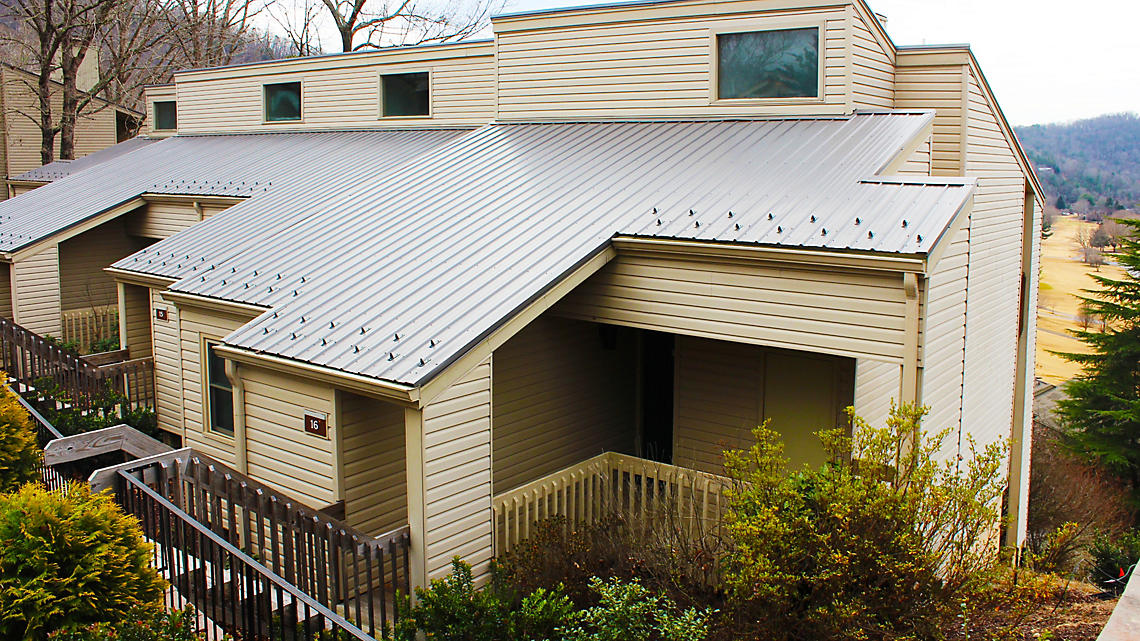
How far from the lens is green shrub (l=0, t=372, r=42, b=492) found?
8961 millimetres

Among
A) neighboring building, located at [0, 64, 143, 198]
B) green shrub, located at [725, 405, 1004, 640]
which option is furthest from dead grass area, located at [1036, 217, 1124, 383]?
green shrub, located at [725, 405, 1004, 640]

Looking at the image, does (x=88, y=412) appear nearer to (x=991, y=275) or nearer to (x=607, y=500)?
(x=607, y=500)

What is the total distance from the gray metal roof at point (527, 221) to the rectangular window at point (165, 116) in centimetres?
1470

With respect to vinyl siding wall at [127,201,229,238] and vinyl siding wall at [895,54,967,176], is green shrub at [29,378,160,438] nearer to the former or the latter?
vinyl siding wall at [127,201,229,238]

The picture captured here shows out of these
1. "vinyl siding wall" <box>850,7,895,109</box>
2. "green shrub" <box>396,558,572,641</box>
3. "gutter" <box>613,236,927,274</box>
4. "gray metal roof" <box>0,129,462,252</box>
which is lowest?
"green shrub" <box>396,558,572,641</box>

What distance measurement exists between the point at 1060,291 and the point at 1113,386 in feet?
268

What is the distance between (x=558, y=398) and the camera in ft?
37.8

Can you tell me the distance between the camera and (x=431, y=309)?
338 inches

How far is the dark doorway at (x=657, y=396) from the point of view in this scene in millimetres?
12477

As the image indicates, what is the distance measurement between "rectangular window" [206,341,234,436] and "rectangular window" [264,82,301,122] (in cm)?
1048

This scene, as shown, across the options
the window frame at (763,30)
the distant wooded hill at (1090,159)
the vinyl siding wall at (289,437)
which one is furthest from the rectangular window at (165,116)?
the distant wooded hill at (1090,159)

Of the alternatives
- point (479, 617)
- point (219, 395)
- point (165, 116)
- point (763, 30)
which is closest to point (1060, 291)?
point (165, 116)

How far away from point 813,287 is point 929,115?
4605mm

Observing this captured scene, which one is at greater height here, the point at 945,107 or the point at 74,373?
the point at 945,107
